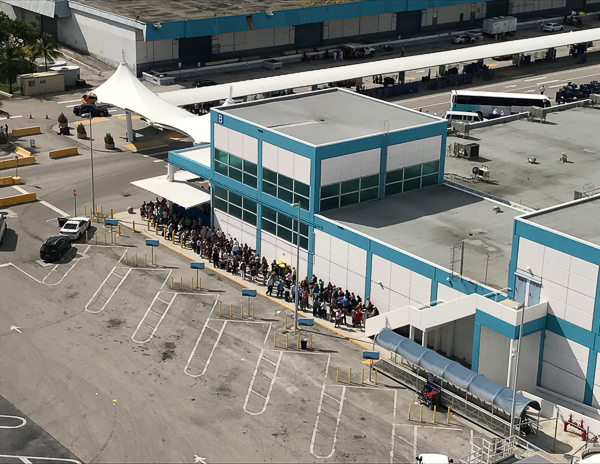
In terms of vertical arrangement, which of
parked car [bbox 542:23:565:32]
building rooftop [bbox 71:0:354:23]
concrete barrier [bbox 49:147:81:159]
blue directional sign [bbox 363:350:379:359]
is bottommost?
blue directional sign [bbox 363:350:379:359]

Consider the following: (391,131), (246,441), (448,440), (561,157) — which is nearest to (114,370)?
(246,441)

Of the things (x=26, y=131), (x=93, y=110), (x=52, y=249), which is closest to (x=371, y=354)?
(x=52, y=249)

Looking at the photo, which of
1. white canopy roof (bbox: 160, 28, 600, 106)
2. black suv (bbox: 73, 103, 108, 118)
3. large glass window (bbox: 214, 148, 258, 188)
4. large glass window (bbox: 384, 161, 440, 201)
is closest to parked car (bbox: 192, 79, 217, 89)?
white canopy roof (bbox: 160, 28, 600, 106)

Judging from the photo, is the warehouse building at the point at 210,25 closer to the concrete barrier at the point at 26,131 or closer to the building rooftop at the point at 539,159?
the concrete barrier at the point at 26,131

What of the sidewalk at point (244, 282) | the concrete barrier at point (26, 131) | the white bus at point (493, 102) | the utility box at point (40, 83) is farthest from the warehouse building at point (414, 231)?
the utility box at point (40, 83)

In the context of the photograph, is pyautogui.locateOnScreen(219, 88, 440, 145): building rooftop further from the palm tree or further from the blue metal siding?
the palm tree
